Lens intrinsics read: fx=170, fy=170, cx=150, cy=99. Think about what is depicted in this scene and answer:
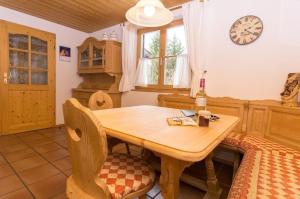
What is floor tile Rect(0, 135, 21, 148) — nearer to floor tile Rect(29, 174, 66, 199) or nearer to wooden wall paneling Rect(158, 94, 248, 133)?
floor tile Rect(29, 174, 66, 199)

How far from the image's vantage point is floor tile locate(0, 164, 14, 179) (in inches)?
71.5

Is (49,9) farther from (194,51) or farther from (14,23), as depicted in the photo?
(194,51)

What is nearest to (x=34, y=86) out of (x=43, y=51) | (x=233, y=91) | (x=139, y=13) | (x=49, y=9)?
(x=43, y=51)

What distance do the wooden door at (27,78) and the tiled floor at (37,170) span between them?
0.48 m

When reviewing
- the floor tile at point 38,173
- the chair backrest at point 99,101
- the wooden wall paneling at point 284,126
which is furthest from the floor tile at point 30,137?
the wooden wall paneling at point 284,126

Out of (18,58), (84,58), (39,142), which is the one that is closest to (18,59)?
(18,58)

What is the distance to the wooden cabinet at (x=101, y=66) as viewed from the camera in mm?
3385

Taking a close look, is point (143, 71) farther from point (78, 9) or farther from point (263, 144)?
point (263, 144)

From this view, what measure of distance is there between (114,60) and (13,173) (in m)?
2.37

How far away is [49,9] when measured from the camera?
2.96 metres

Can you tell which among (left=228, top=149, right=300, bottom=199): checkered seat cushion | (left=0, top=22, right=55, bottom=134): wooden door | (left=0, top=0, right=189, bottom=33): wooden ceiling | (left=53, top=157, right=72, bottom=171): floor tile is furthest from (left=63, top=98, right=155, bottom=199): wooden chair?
(left=0, top=22, right=55, bottom=134): wooden door

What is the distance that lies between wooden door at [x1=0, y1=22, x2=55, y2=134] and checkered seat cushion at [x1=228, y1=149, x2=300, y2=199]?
12.4 ft

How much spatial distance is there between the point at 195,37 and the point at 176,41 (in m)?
0.46

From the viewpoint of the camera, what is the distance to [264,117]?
1.88 meters
